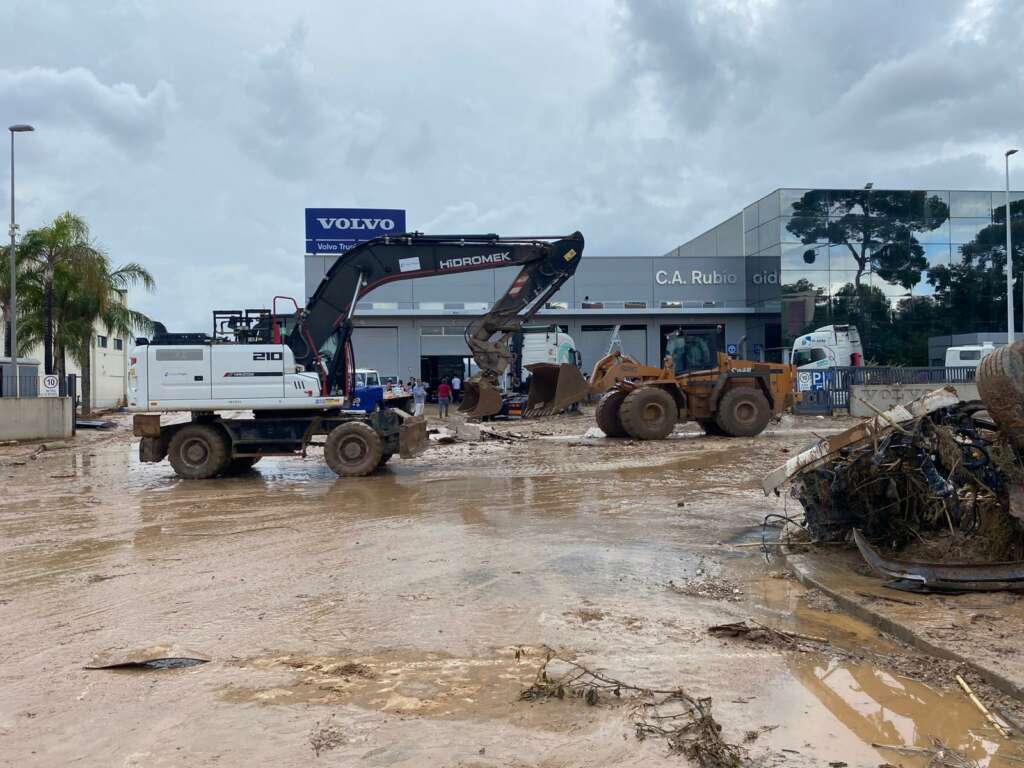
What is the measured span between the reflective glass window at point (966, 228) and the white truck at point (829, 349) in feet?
39.6

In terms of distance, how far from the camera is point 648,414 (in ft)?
64.7

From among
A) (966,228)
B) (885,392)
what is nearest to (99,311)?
(885,392)

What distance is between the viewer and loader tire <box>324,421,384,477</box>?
14.3 meters

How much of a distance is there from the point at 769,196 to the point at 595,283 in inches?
397

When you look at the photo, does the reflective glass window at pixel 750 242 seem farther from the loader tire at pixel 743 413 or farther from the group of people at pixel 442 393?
the loader tire at pixel 743 413

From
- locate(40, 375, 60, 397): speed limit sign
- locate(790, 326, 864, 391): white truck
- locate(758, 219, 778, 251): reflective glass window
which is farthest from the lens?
locate(758, 219, 778, 251): reflective glass window

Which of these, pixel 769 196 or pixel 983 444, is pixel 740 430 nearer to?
pixel 983 444

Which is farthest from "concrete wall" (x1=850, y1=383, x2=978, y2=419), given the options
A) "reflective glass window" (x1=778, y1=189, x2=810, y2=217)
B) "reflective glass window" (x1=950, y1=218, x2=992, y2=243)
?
"reflective glass window" (x1=950, y1=218, x2=992, y2=243)

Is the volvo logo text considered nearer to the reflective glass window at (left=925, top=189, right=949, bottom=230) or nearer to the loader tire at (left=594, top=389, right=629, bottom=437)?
the reflective glass window at (left=925, top=189, right=949, bottom=230)

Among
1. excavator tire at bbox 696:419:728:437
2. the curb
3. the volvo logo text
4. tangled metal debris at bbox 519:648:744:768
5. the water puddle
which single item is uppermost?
the volvo logo text

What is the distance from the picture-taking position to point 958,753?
3.83 meters

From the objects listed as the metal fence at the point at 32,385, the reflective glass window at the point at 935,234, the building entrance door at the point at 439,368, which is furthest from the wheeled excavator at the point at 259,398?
the reflective glass window at the point at 935,234

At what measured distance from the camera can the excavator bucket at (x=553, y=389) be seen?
2278 cm

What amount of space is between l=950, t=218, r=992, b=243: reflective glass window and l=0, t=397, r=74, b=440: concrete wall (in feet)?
132
